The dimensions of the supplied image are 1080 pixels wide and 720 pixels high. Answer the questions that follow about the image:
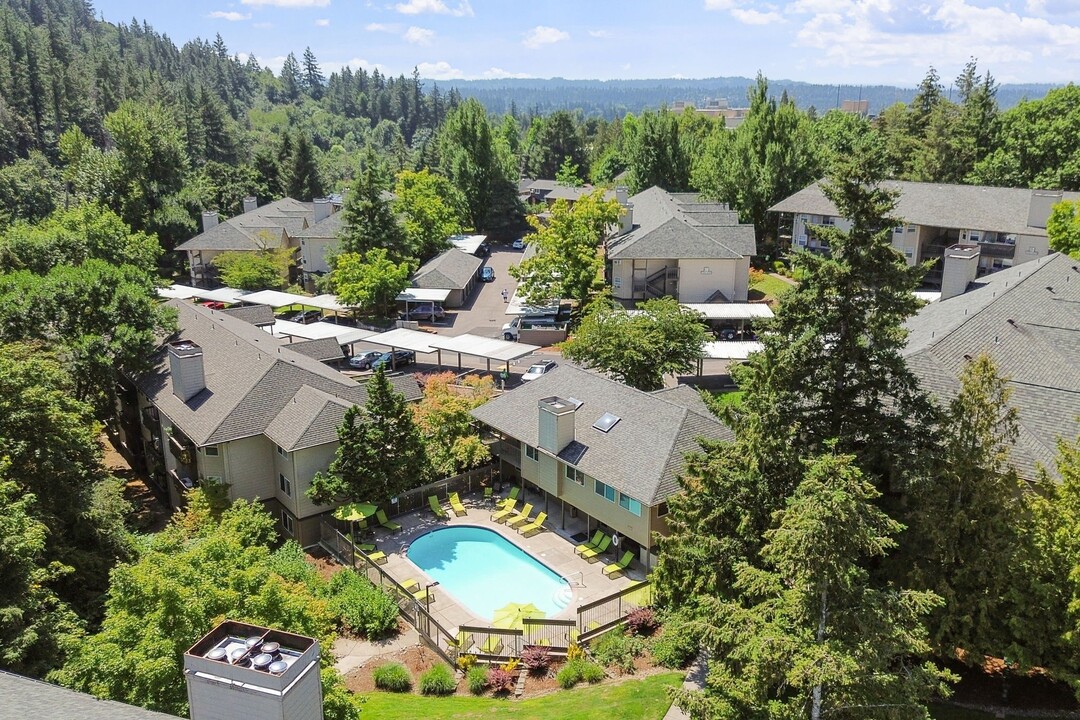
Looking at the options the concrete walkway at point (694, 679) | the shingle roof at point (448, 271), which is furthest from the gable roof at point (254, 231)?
the concrete walkway at point (694, 679)

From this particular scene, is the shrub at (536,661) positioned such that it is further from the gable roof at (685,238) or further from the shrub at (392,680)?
the gable roof at (685,238)

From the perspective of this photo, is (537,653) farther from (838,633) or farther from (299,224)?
(299,224)

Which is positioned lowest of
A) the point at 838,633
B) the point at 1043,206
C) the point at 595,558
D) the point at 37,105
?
the point at 595,558

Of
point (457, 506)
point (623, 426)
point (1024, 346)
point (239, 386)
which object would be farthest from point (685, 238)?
point (239, 386)

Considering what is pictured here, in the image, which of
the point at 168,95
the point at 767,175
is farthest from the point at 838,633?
the point at 168,95

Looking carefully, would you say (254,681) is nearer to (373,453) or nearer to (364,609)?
(364,609)

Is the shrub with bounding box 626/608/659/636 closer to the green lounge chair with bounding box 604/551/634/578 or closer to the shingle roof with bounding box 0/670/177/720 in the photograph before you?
the green lounge chair with bounding box 604/551/634/578
